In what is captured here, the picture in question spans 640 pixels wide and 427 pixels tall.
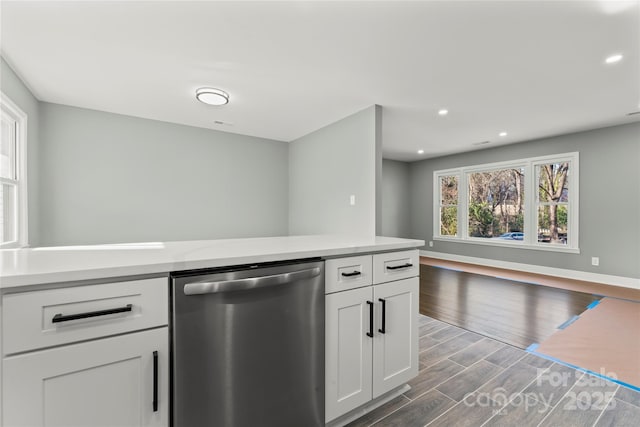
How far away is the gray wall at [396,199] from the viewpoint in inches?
271

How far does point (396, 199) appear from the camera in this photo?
7.10m

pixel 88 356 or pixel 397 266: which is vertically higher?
pixel 397 266

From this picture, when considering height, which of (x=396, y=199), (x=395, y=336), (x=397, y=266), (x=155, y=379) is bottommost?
(x=395, y=336)

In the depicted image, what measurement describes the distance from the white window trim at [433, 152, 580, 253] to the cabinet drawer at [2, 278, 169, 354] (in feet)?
19.5

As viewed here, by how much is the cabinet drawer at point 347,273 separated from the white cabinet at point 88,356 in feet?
2.41

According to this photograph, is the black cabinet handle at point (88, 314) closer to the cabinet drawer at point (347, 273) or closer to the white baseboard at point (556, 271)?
the cabinet drawer at point (347, 273)

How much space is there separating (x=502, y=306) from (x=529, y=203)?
2.78 metres

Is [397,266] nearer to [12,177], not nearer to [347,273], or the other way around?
[347,273]

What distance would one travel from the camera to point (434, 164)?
6734 millimetres

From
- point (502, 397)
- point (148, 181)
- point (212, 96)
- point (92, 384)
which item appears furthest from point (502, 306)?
point (148, 181)

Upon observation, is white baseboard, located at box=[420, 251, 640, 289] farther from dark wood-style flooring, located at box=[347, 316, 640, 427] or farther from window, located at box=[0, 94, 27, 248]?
window, located at box=[0, 94, 27, 248]

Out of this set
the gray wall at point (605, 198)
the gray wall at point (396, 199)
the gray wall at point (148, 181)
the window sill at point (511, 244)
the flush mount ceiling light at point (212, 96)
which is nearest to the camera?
the flush mount ceiling light at point (212, 96)

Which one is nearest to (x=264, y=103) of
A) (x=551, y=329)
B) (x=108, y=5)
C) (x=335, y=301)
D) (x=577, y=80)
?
(x=108, y=5)

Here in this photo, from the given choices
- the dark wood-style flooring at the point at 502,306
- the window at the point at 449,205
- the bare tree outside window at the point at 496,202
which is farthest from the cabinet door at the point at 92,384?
the window at the point at 449,205
